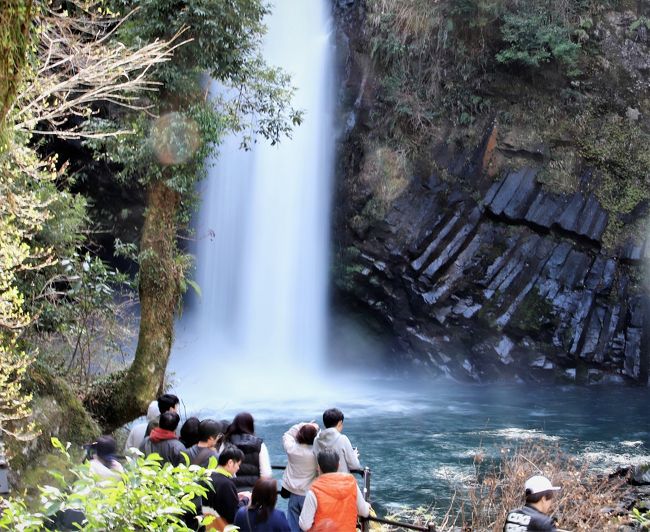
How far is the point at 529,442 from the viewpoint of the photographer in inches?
467

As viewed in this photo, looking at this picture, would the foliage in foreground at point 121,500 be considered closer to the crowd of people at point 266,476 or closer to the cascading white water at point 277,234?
the crowd of people at point 266,476

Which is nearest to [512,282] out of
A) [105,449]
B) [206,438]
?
[206,438]

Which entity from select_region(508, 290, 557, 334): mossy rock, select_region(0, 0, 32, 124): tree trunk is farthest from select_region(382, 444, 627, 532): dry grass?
select_region(508, 290, 557, 334): mossy rock

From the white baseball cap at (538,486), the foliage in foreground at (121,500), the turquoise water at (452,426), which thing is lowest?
the turquoise water at (452,426)

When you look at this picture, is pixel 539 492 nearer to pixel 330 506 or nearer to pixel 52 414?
pixel 330 506

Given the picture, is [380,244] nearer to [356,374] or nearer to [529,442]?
[356,374]

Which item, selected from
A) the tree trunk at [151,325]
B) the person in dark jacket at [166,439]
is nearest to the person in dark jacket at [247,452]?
the person in dark jacket at [166,439]

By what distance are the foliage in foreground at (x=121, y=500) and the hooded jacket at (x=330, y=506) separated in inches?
86.0

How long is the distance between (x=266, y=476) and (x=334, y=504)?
533 millimetres

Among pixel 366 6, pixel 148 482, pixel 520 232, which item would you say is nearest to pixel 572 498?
pixel 148 482

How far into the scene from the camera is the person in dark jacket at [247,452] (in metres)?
5.74

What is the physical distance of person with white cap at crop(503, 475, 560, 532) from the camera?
4.26m

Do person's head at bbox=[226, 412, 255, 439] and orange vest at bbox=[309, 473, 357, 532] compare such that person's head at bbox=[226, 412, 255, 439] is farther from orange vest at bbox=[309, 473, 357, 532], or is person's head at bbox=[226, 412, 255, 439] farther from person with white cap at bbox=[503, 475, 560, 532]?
person with white cap at bbox=[503, 475, 560, 532]

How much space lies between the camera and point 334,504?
16.6ft
